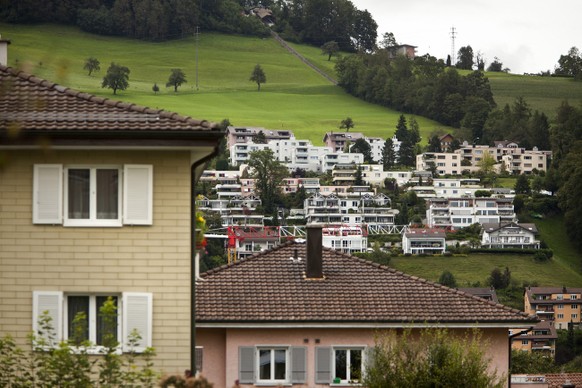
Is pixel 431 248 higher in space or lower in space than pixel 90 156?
lower

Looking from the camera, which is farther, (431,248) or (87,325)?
(431,248)

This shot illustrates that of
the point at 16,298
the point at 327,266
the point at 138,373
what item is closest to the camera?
the point at 138,373

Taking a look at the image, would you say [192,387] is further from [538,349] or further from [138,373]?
[538,349]

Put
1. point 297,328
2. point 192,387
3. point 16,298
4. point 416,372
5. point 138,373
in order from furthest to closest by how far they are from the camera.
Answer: point 297,328
point 416,372
point 16,298
point 138,373
point 192,387

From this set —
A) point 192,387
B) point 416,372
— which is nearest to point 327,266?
point 416,372

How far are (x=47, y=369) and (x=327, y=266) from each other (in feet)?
43.7

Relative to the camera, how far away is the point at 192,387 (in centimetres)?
1322

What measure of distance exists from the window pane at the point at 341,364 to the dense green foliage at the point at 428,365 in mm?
2081

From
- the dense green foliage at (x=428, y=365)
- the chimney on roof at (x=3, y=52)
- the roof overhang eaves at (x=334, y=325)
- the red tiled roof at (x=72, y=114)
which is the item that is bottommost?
the dense green foliage at (x=428, y=365)

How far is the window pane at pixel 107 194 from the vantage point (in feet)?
52.6

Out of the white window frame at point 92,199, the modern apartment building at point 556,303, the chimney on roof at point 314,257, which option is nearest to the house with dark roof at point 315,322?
the chimney on roof at point 314,257

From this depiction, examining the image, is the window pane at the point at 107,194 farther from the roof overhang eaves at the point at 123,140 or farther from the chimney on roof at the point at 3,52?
the chimney on roof at the point at 3,52

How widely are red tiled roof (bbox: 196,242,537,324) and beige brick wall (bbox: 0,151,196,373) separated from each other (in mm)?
9137

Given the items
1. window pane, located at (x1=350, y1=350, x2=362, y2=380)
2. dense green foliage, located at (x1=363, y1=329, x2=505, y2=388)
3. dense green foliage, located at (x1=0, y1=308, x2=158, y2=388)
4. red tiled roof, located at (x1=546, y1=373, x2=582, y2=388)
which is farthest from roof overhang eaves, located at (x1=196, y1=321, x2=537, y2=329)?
red tiled roof, located at (x1=546, y1=373, x2=582, y2=388)
